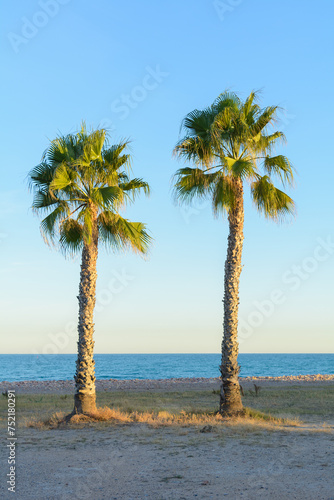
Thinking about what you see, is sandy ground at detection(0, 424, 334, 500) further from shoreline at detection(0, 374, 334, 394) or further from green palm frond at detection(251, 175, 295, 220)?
shoreline at detection(0, 374, 334, 394)

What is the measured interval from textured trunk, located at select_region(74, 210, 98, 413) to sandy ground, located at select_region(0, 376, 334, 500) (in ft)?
5.03

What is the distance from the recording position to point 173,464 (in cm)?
1031

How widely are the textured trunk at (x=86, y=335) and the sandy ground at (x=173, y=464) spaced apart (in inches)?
60.3

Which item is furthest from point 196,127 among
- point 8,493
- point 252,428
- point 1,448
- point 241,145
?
point 8,493

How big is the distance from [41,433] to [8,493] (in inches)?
251

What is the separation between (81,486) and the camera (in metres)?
8.70

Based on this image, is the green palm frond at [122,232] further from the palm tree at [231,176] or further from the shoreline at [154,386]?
the shoreline at [154,386]

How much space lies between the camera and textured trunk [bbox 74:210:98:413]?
53.6 ft

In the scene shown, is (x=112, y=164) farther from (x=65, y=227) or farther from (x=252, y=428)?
(x=252, y=428)

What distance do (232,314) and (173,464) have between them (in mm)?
7698

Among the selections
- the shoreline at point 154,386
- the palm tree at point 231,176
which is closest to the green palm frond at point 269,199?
the palm tree at point 231,176

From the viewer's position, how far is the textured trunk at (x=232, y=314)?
672 inches

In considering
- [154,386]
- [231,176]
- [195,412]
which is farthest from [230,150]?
[154,386]

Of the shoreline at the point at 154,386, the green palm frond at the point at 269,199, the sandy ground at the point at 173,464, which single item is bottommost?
the shoreline at the point at 154,386
